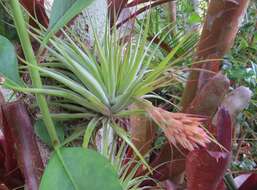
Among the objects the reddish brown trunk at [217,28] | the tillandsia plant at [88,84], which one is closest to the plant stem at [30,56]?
the tillandsia plant at [88,84]

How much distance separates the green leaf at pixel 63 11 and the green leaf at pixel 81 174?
6.2 inches

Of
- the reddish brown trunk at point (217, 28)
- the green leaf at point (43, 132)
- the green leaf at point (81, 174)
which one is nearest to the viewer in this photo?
the green leaf at point (81, 174)

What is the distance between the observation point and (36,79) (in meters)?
0.49

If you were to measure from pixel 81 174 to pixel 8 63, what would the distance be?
0.55 ft

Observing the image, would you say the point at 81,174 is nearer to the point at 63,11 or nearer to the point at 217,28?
the point at 63,11

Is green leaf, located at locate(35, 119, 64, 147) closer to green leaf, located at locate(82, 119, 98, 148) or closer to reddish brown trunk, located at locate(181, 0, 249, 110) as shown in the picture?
green leaf, located at locate(82, 119, 98, 148)

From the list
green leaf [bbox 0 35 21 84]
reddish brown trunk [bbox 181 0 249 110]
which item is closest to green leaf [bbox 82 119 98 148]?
green leaf [bbox 0 35 21 84]

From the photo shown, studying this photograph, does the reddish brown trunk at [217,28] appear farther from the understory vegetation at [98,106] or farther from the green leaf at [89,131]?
the green leaf at [89,131]

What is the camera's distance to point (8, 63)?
49 centimetres

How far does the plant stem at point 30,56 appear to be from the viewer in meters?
0.48

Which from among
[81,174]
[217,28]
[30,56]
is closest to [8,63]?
[30,56]

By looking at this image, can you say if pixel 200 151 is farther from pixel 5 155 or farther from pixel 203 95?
pixel 5 155

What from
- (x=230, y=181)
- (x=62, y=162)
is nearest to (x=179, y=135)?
(x=62, y=162)

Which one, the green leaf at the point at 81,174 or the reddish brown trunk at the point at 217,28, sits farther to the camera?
the reddish brown trunk at the point at 217,28
